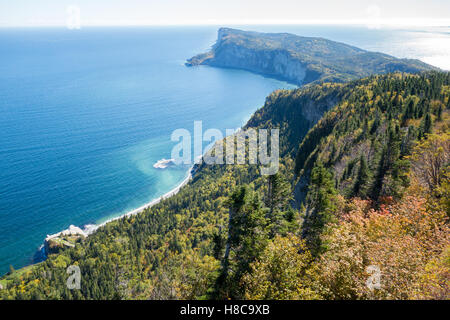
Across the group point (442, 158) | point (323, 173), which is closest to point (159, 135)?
point (323, 173)

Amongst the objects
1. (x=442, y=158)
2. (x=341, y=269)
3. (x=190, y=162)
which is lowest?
(x=190, y=162)

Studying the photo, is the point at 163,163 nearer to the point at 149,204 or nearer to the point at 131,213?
the point at 149,204

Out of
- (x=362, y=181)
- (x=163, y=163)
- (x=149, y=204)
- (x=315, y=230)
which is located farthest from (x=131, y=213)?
(x=362, y=181)

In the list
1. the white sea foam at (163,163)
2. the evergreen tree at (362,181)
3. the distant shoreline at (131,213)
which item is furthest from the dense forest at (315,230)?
the white sea foam at (163,163)

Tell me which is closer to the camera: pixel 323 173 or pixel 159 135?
pixel 323 173

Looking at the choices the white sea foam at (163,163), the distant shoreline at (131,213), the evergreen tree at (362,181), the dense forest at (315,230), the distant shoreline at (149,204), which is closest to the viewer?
the dense forest at (315,230)

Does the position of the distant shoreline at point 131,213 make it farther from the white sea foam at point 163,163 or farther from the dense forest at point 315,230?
the white sea foam at point 163,163

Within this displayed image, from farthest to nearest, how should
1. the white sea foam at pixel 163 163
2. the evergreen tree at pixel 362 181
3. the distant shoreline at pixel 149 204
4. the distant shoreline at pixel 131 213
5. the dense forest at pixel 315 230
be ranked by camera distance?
the white sea foam at pixel 163 163, the distant shoreline at pixel 149 204, the distant shoreline at pixel 131 213, the evergreen tree at pixel 362 181, the dense forest at pixel 315 230

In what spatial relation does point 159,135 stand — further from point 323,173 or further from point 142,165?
point 323,173
